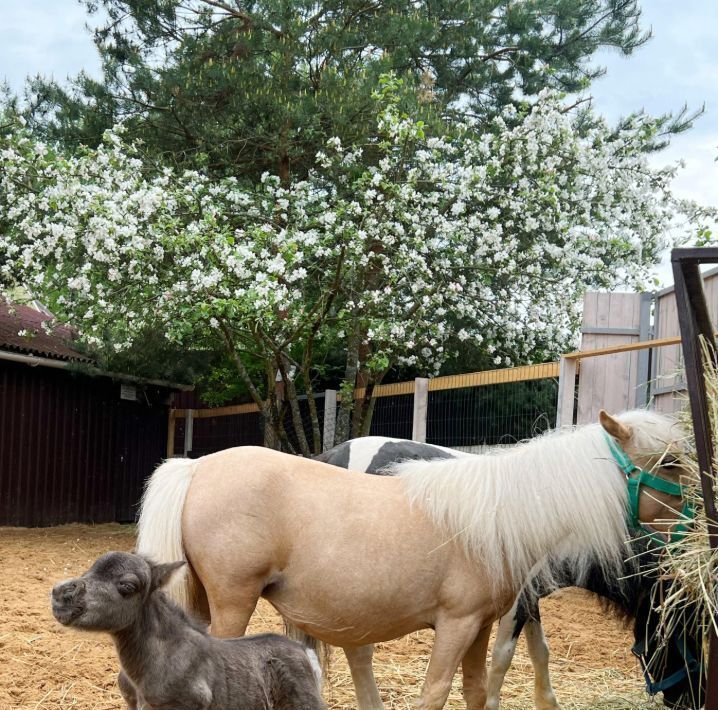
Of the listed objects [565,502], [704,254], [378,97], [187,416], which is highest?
[378,97]

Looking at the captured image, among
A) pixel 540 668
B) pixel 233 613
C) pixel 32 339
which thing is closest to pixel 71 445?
pixel 32 339

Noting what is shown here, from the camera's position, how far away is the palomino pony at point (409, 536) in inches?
144

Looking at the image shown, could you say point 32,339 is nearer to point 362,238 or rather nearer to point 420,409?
point 362,238

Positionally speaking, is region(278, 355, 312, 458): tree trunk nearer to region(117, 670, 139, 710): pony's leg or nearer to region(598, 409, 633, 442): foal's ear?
region(598, 409, 633, 442): foal's ear

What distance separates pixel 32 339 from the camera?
13.4 m

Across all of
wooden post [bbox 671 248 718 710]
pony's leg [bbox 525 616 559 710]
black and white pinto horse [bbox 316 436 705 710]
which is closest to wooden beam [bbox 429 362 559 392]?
black and white pinto horse [bbox 316 436 705 710]

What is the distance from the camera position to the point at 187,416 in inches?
589

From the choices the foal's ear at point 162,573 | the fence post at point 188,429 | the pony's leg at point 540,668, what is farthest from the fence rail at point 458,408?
the foal's ear at point 162,573

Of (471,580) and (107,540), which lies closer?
(471,580)

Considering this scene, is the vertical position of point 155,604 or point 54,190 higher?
point 54,190

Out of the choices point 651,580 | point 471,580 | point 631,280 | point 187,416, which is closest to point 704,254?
point 471,580

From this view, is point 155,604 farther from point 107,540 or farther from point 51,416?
point 51,416

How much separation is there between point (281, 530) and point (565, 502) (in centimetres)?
118

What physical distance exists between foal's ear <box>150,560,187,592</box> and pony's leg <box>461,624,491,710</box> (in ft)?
4.89
